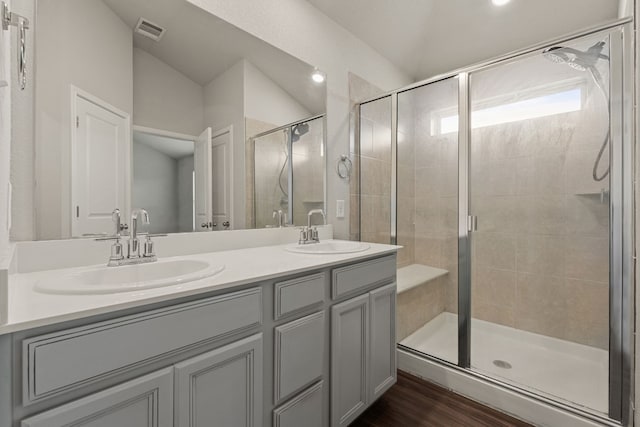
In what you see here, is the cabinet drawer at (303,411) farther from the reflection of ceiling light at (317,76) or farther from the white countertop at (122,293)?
the reflection of ceiling light at (317,76)

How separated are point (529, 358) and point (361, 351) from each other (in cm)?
149

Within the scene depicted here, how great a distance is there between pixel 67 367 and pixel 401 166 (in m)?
2.28

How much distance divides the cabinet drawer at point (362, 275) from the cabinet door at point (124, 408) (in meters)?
0.69

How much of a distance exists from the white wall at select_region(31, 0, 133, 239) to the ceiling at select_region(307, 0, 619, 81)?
4.65ft

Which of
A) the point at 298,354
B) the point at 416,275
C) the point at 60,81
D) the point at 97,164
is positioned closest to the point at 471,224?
the point at 416,275

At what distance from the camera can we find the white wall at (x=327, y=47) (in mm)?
1610

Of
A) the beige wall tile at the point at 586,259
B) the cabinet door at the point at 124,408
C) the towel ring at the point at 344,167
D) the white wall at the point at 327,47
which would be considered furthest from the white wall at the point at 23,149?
the beige wall tile at the point at 586,259

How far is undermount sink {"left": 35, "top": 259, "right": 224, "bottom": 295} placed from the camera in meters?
0.74

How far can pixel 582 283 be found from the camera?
2004 mm

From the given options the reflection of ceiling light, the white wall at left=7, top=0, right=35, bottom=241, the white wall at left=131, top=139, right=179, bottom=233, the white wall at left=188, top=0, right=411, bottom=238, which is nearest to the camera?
the white wall at left=7, top=0, right=35, bottom=241

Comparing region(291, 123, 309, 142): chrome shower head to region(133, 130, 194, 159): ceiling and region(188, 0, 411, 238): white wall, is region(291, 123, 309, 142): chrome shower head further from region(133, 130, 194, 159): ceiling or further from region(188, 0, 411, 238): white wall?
region(133, 130, 194, 159): ceiling

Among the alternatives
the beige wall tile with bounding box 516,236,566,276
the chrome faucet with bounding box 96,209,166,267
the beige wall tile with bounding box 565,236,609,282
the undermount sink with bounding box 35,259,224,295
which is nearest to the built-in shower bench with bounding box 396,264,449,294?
the beige wall tile with bounding box 516,236,566,276

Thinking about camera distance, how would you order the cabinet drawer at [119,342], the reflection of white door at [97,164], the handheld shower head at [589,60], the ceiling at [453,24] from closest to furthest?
the cabinet drawer at [119,342] < the reflection of white door at [97,164] < the handheld shower head at [589,60] < the ceiling at [453,24]

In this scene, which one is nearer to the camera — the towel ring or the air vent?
the air vent
